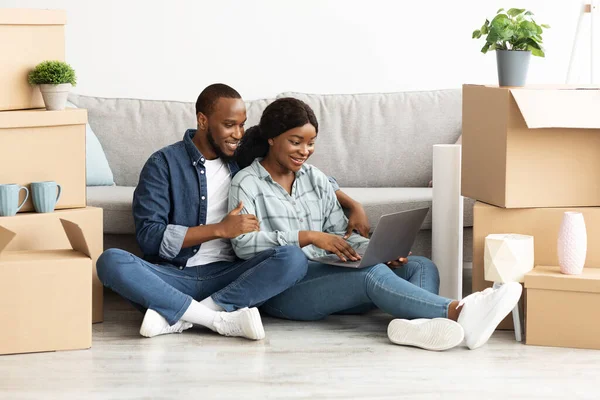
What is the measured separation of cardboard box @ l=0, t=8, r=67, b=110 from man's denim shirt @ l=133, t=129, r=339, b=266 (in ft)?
1.29

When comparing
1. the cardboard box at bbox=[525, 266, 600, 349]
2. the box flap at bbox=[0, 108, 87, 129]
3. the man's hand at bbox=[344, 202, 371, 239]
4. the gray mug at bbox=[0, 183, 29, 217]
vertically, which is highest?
the box flap at bbox=[0, 108, 87, 129]

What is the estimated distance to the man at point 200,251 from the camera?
263cm

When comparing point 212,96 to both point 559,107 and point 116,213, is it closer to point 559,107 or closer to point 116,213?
point 116,213

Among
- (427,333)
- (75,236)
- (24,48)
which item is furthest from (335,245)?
(24,48)

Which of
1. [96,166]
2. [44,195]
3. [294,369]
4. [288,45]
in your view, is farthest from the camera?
[288,45]

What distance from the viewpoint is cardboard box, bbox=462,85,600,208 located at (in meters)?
2.60

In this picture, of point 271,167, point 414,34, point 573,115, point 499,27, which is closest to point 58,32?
point 271,167

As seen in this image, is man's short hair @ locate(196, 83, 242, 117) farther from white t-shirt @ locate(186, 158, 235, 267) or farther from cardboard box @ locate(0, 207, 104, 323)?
cardboard box @ locate(0, 207, 104, 323)

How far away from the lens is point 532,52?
278 centimetres

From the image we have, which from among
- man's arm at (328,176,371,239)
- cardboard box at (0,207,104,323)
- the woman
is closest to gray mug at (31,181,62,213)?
cardboard box at (0,207,104,323)

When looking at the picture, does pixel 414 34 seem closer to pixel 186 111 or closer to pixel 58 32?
pixel 186 111

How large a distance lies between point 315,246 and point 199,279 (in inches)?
14.4

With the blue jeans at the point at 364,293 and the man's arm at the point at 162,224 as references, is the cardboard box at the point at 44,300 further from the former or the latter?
the blue jeans at the point at 364,293

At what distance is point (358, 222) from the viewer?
294 centimetres
